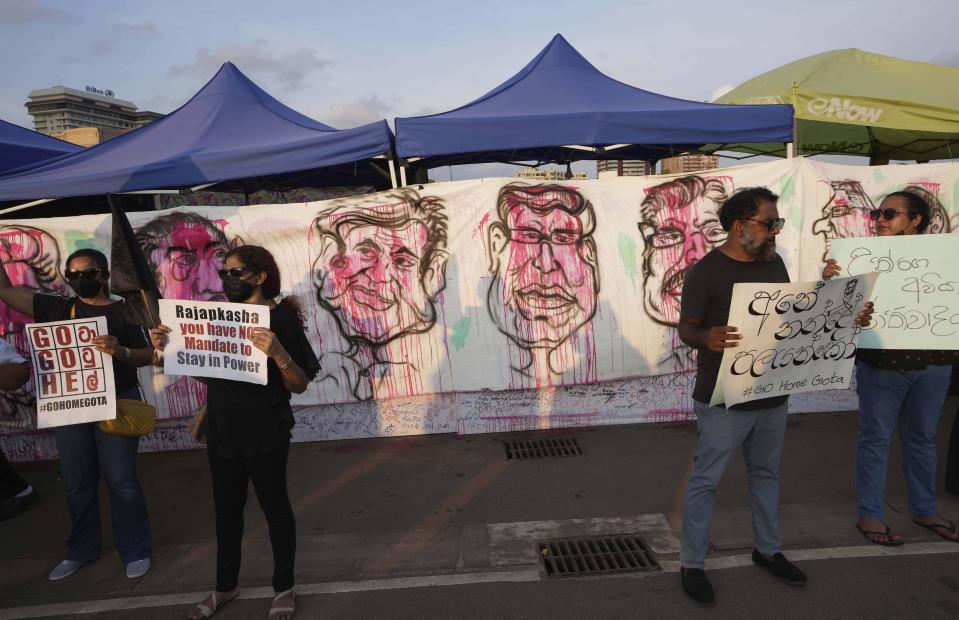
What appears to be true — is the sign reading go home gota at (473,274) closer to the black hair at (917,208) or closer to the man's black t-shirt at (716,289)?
the black hair at (917,208)

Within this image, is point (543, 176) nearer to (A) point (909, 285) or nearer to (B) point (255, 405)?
(A) point (909, 285)

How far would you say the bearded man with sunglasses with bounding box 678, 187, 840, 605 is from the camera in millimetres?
2773

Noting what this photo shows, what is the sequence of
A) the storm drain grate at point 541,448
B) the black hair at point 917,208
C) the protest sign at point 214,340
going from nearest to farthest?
the protest sign at point 214,340, the black hair at point 917,208, the storm drain grate at point 541,448

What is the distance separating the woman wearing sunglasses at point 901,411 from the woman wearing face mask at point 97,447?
4.06 m

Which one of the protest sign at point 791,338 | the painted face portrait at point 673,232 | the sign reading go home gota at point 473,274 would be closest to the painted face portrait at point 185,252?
the sign reading go home gota at point 473,274

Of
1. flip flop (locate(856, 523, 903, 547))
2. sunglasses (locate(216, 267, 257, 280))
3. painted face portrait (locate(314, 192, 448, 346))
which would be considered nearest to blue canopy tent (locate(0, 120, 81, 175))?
painted face portrait (locate(314, 192, 448, 346))

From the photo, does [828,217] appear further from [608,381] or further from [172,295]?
[172,295]

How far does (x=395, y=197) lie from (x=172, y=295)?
2.19m

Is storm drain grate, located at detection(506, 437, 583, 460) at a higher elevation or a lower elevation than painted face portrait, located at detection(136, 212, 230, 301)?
lower

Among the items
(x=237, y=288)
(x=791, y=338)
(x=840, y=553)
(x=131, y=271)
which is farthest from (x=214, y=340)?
(x=840, y=553)

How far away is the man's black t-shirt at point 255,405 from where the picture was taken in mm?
2791

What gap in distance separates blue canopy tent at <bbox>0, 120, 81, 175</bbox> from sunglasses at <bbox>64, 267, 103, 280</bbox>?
493 cm

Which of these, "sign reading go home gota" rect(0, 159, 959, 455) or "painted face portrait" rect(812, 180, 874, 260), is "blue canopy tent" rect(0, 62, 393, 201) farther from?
"painted face portrait" rect(812, 180, 874, 260)

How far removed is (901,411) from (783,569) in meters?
1.22
